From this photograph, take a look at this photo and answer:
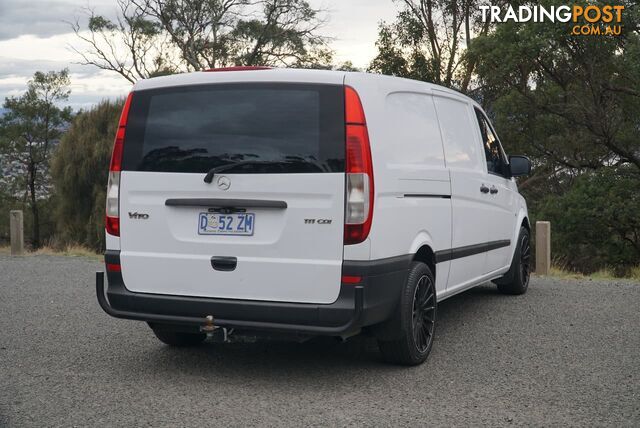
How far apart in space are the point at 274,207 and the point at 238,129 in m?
0.58

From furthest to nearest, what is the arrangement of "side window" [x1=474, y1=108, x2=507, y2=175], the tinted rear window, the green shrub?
the green shrub
"side window" [x1=474, y1=108, x2=507, y2=175]
the tinted rear window

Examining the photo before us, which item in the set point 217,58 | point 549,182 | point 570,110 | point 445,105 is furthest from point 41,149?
point 445,105

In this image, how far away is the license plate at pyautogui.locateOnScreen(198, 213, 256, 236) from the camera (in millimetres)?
5043

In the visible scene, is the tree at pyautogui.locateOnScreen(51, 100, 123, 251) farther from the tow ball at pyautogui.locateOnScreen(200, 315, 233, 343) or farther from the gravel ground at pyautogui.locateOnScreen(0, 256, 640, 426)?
the tow ball at pyautogui.locateOnScreen(200, 315, 233, 343)

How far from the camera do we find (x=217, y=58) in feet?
120

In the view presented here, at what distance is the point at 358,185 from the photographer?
484cm

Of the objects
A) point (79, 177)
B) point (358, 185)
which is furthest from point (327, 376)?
point (79, 177)

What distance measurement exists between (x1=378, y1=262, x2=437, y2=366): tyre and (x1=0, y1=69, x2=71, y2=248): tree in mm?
47391

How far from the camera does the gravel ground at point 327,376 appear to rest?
449cm

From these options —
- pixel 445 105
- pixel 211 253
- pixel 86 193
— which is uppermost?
pixel 445 105

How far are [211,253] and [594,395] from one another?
256 cm

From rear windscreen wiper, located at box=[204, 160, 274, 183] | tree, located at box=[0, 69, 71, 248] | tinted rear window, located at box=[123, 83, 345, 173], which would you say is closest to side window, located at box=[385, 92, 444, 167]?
tinted rear window, located at box=[123, 83, 345, 173]

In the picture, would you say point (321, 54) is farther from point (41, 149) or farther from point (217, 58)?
point (41, 149)

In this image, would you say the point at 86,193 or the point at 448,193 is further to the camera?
the point at 86,193
